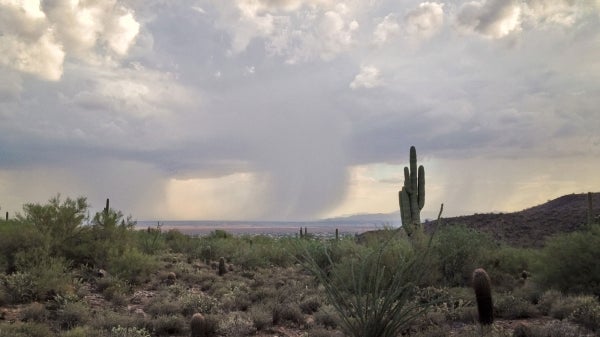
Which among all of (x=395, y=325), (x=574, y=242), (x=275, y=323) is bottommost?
(x=275, y=323)

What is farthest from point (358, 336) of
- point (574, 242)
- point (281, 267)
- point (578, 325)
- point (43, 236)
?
point (281, 267)

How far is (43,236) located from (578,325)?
1523 cm

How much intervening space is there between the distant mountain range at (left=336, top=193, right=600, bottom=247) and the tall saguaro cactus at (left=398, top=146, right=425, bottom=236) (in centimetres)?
1741

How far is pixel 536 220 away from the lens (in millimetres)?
50938

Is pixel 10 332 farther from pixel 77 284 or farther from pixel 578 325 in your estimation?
pixel 578 325

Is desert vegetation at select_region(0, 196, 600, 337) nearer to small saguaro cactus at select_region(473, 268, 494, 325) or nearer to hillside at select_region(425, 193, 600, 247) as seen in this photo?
small saguaro cactus at select_region(473, 268, 494, 325)

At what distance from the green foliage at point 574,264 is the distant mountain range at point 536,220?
92.2ft

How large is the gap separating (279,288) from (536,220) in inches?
1663

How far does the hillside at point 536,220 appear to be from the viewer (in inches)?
1777

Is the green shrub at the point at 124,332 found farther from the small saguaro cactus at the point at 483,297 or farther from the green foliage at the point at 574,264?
the green foliage at the point at 574,264

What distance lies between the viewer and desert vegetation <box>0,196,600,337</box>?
359 inches

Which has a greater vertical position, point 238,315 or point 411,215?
point 411,215

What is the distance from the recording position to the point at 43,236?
1599 cm

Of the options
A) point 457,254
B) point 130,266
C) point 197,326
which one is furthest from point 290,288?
point 457,254
